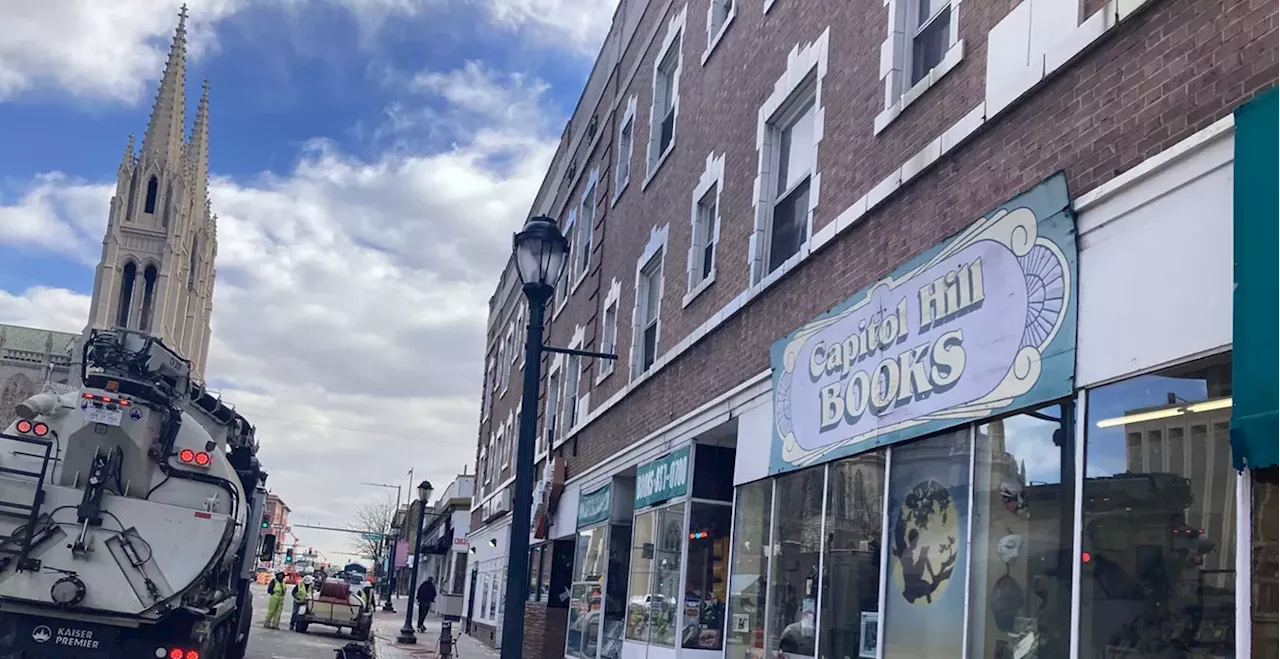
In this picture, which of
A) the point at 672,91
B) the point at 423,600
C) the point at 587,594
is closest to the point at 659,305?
the point at 672,91

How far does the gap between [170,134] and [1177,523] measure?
12915 centimetres

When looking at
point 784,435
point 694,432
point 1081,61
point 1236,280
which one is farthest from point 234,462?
point 1236,280

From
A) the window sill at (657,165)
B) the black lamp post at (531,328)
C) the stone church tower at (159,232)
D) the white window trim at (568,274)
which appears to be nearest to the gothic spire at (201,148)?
the stone church tower at (159,232)

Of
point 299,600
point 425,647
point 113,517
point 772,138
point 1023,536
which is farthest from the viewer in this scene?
point 299,600

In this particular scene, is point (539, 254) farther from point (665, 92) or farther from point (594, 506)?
point (594, 506)

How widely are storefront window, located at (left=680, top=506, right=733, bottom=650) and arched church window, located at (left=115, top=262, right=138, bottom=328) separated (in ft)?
374

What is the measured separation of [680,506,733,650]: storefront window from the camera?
1273 centimetres

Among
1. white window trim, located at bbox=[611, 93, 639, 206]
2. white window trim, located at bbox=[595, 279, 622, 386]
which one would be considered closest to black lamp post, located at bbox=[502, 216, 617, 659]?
white window trim, located at bbox=[595, 279, 622, 386]

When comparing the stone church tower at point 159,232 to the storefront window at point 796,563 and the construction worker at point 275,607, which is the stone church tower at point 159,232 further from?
the storefront window at point 796,563

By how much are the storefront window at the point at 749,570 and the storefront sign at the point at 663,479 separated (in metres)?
1.61

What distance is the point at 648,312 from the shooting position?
17125 millimetres

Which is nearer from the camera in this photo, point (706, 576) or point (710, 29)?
point (706, 576)

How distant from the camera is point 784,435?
10.4m

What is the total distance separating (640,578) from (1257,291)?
36.6 feet
